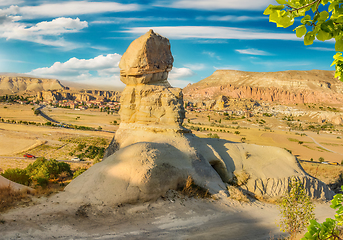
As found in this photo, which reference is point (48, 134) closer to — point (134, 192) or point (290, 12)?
point (134, 192)

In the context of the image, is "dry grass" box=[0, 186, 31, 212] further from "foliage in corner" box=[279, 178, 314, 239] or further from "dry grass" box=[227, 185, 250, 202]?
"dry grass" box=[227, 185, 250, 202]

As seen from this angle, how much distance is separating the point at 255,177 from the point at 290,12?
1437 centimetres

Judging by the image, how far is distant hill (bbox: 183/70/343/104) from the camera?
13950 cm

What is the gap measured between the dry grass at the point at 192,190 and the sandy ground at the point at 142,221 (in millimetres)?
352

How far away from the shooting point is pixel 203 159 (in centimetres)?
1402

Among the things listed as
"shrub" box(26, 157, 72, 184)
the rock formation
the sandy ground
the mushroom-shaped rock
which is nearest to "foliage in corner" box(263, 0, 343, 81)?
the sandy ground

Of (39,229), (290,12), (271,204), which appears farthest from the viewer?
(271,204)

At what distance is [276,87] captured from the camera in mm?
156875

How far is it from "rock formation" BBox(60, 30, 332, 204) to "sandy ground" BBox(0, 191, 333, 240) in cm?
66

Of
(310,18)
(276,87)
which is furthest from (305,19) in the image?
(276,87)

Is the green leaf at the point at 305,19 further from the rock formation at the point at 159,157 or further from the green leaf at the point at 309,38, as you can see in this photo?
the rock formation at the point at 159,157

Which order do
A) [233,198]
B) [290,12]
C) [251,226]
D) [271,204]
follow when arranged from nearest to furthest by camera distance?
[290,12], [251,226], [233,198], [271,204]

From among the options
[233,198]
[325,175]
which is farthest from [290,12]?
[325,175]

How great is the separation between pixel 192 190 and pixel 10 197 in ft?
27.0
